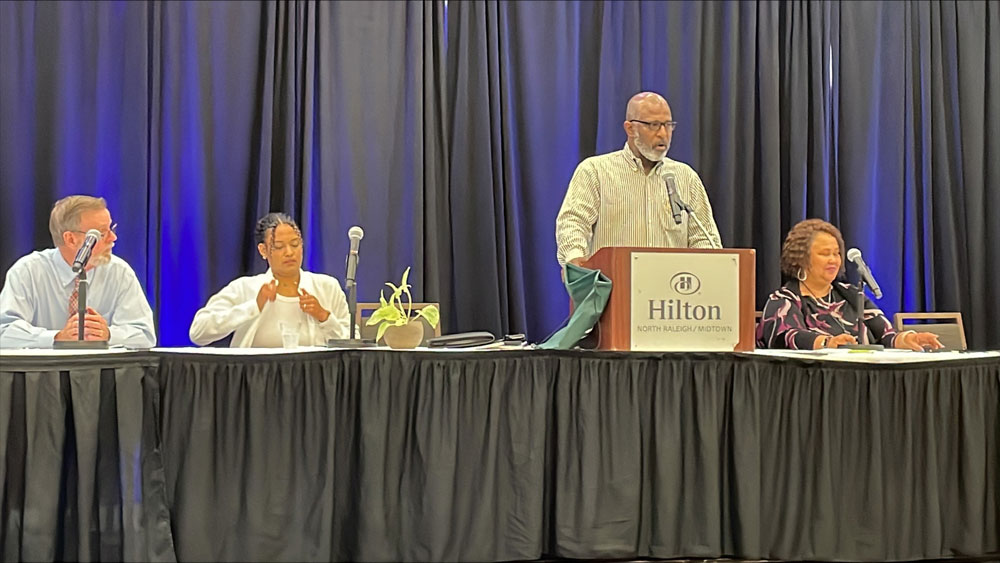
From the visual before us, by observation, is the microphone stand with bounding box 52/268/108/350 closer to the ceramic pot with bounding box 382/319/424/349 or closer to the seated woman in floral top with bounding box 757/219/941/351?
the ceramic pot with bounding box 382/319/424/349

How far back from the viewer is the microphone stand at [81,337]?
2.57 m

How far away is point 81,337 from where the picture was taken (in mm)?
2748

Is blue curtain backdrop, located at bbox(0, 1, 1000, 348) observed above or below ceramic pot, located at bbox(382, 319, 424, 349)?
above

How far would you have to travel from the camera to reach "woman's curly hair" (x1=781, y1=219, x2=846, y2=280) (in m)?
3.78

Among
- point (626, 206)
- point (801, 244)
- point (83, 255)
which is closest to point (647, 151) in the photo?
point (626, 206)

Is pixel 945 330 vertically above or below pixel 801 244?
below

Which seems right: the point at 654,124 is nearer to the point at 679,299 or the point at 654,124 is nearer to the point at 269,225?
the point at 679,299

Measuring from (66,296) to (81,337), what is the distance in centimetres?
92

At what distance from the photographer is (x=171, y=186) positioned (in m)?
4.32

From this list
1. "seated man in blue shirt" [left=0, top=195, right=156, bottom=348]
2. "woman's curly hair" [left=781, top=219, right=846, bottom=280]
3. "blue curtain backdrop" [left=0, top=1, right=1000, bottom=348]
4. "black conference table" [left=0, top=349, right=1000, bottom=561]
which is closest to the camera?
"black conference table" [left=0, top=349, right=1000, bottom=561]

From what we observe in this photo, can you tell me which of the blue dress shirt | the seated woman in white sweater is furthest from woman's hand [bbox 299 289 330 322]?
the blue dress shirt

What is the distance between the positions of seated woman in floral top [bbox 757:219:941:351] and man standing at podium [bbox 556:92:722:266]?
14.9 inches

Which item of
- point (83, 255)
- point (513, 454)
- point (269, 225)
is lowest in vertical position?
point (513, 454)

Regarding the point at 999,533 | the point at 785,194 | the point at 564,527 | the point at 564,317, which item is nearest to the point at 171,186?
the point at 564,317
